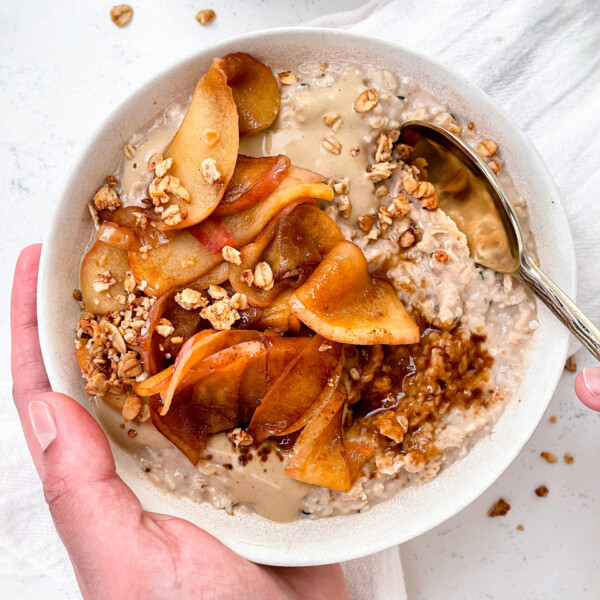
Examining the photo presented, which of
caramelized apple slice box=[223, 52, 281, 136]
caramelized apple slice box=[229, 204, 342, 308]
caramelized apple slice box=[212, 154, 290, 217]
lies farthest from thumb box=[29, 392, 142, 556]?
caramelized apple slice box=[223, 52, 281, 136]

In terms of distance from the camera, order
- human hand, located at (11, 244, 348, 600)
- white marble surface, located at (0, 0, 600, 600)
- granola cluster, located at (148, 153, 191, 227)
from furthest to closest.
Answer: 1. white marble surface, located at (0, 0, 600, 600)
2. granola cluster, located at (148, 153, 191, 227)
3. human hand, located at (11, 244, 348, 600)

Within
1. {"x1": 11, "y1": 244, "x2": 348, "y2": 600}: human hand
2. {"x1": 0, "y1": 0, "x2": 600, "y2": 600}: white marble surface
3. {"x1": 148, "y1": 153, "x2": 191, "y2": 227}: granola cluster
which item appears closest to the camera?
{"x1": 11, "y1": 244, "x2": 348, "y2": 600}: human hand

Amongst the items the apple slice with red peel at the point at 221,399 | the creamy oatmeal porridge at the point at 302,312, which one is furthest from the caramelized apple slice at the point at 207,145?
the apple slice with red peel at the point at 221,399

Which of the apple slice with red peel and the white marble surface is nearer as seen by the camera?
the apple slice with red peel

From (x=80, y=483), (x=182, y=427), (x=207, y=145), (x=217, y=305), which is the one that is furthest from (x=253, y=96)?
(x=80, y=483)

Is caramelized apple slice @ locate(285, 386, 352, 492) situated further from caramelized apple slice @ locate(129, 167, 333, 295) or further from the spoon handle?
the spoon handle

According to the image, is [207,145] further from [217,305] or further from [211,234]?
[217,305]

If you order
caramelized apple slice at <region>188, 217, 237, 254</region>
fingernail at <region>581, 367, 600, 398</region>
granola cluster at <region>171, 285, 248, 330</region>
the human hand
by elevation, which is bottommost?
the human hand

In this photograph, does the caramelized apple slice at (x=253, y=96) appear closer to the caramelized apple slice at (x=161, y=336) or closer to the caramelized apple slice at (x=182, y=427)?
the caramelized apple slice at (x=161, y=336)
